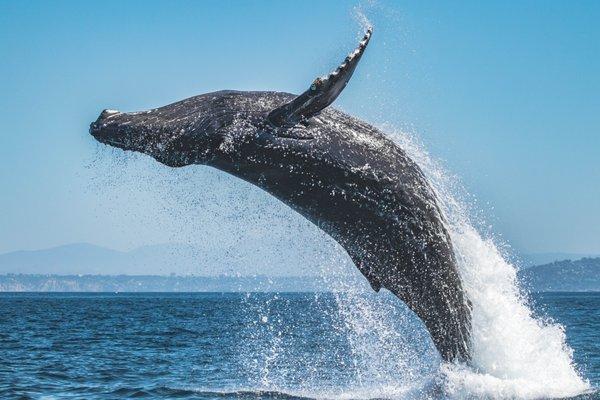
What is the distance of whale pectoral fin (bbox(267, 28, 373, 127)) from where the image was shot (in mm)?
10234

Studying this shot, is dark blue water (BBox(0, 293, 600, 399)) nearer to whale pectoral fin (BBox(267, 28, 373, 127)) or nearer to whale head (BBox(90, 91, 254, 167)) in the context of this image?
whale pectoral fin (BBox(267, 28, 373, 127))

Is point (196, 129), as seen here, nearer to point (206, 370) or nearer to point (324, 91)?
point (324, 91)

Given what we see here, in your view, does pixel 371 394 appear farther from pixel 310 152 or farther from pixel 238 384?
pixel 310 152

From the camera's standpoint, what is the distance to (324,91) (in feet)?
33.7

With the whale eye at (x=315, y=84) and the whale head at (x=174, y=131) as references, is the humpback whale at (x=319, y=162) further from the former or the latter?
the whale eye at (x=315, y=84)

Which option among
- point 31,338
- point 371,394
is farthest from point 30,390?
point 31,338

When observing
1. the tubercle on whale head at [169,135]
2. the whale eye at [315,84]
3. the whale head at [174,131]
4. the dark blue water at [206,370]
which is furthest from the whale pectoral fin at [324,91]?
the dark blue water at [206,370]

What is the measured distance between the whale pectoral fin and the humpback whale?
0.03m

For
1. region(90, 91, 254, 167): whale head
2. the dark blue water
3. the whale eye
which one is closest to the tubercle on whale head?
region(90, 91, 254, 167): whale head

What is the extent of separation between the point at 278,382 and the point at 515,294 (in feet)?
23.4

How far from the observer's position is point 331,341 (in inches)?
1442

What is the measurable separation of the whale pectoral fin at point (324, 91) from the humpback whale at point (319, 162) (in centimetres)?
3

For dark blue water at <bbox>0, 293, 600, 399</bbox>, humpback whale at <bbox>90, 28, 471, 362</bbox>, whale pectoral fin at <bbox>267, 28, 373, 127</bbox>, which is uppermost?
whale pectoral fin at <bbox>267, 28, 373, 127</bbox>

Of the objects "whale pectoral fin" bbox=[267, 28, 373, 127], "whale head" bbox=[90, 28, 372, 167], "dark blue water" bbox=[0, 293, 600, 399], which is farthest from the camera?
"dark blue water" bbox=[0, 293, 600, 399]
